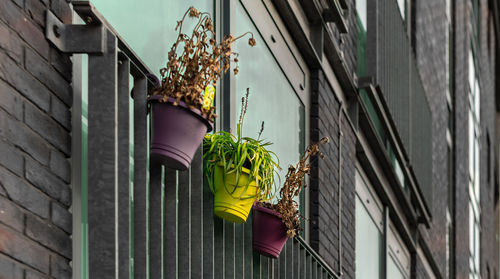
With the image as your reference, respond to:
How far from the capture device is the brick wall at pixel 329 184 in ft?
25.1

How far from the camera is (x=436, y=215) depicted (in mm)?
16016

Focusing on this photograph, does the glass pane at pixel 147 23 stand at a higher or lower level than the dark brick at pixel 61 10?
higher

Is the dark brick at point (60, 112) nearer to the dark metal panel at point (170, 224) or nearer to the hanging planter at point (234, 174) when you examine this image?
the dark metal panel at point (170, 224)

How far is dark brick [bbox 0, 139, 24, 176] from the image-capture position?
10.4 feet

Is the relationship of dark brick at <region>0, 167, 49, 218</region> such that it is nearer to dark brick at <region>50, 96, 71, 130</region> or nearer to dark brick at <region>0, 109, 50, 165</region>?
dark brick at <region>0, 109, 50, 165</region>

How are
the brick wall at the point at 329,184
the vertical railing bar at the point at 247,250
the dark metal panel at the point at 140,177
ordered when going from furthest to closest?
the brick wall at the point at 329,184 < the vertical railing bar at the point at 247,250 < the dark metal panel at the point at 140,177

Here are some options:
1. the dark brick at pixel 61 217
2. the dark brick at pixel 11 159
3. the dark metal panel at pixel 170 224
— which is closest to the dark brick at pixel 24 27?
the dark brick at pixel 11 159

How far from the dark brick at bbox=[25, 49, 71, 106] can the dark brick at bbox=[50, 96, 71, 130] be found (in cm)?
2

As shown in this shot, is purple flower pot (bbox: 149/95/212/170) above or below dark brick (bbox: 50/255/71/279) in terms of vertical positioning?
above

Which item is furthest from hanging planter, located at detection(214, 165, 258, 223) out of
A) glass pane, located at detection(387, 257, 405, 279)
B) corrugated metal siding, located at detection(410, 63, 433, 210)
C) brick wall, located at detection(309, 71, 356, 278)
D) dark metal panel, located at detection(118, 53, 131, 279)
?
corrugated metal siding, located at detection(410, 63, 433, 210)

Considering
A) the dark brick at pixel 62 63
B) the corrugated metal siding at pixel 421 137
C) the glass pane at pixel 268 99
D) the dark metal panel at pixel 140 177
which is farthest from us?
the corrugated metal siding at pixel 421 137

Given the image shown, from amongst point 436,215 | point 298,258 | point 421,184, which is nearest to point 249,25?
point 298,258

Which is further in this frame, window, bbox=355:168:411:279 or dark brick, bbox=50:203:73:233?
window, bbox=355:168:411:279

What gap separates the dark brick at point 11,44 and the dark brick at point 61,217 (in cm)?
49
